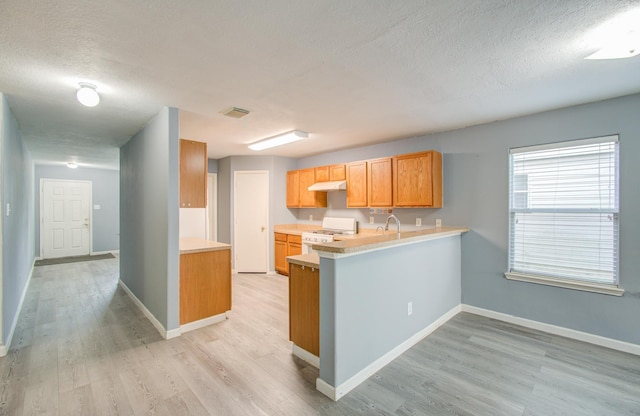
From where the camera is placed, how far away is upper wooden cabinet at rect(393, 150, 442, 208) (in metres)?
3.92

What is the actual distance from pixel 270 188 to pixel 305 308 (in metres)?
3.73

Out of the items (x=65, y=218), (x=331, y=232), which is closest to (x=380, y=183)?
(x=331, y=232)

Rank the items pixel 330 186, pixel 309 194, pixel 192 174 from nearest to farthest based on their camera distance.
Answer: pixel 192 174, pixel 330 186, pixel 309 194

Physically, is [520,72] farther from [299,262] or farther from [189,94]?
[189,94]

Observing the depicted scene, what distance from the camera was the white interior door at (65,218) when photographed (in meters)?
7.41

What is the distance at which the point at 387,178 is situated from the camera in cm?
439

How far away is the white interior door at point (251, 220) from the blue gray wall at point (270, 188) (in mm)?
103

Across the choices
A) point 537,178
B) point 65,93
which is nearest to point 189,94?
point 65,93

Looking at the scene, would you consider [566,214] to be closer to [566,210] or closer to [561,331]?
[566,210]

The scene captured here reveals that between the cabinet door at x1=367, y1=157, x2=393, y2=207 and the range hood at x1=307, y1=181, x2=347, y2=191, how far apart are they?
1.69 feet

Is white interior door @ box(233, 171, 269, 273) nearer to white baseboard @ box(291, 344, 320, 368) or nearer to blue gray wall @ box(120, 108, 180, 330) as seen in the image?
blue gray wall @ box(120, 108, 180, 330)

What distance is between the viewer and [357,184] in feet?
15.9

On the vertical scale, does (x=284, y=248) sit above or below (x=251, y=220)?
below

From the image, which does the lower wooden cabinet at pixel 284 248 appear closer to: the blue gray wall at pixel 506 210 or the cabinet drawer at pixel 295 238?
the cabinet drawer at pixel 295 238
